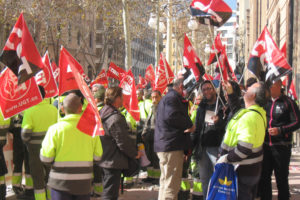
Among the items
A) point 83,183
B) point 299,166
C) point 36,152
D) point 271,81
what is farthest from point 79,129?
point 299,166

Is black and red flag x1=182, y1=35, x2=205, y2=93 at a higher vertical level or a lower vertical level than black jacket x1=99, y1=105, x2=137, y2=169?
higher

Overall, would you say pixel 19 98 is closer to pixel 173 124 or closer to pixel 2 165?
pixel 2 165

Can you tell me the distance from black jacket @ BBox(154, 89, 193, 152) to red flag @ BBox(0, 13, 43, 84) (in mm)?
2022

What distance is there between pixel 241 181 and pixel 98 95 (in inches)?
122

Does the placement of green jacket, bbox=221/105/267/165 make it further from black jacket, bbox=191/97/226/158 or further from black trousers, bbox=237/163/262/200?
black jacket, bbox=191/97/226/158

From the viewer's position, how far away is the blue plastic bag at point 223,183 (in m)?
5.59

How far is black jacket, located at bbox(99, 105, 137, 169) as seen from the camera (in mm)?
6418

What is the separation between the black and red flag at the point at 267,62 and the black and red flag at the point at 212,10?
84 cm

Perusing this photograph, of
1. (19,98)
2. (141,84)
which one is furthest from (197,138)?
(141,84)

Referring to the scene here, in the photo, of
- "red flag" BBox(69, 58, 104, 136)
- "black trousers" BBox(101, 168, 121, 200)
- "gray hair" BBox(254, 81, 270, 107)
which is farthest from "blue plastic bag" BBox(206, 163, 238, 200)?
"red flag" BBox(69, 58, 104, 136)

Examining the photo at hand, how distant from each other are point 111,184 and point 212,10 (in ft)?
11.3

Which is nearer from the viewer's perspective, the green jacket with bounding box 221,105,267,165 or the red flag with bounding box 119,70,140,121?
the green jacket with bounding box 221,105,267,165

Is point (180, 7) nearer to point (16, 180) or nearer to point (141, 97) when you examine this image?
point (141, 97)

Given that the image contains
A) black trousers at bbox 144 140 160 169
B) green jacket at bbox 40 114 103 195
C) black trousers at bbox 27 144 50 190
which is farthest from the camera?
black trousers at bbox 144 140 160 169
